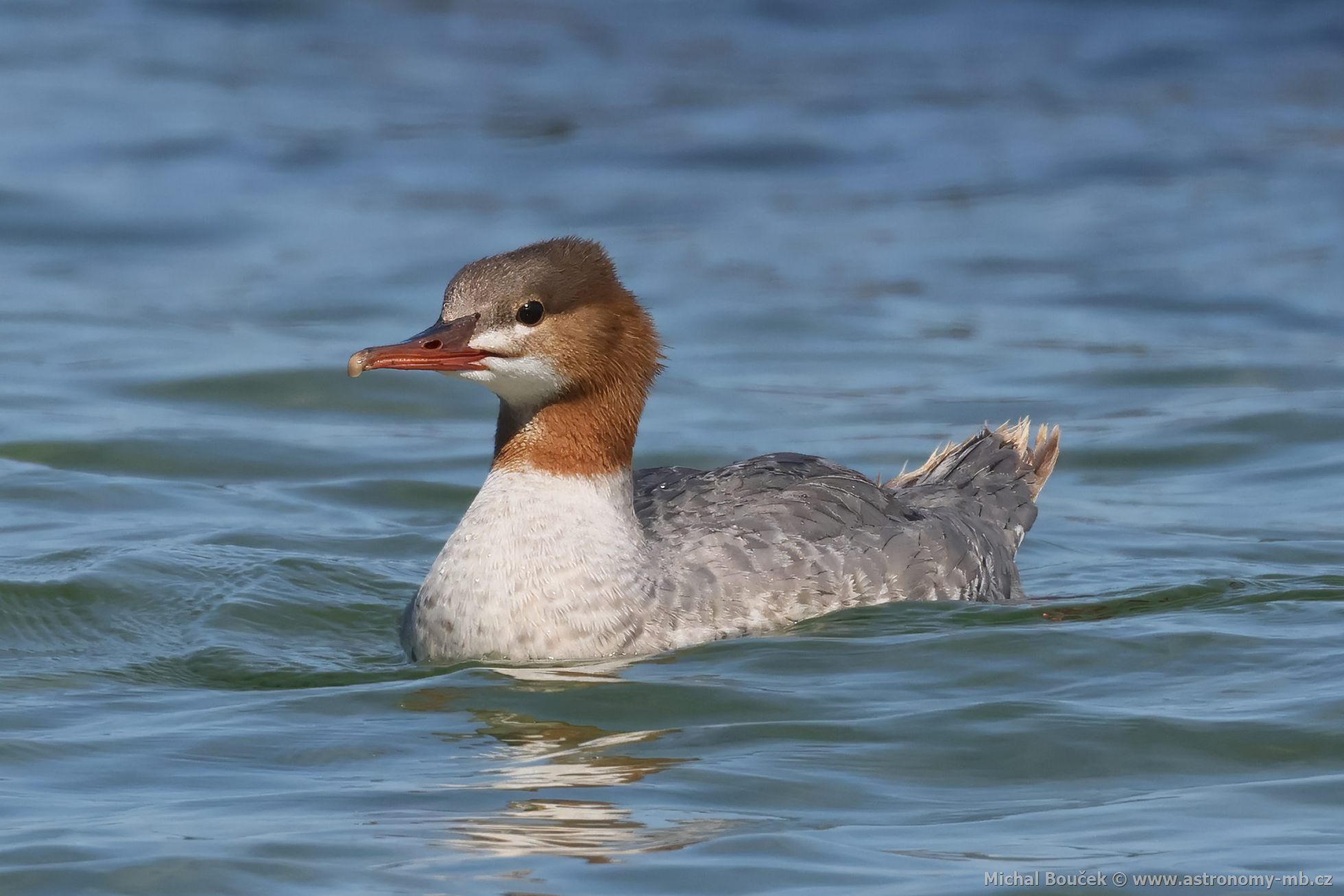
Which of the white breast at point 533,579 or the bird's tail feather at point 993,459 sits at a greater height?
the bird's tail feather at point 993,459

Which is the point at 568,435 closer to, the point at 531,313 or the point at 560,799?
the point at 531,313

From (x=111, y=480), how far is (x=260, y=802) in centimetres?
495

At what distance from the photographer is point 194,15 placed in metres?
22.5

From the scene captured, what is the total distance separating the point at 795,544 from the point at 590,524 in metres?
0.79

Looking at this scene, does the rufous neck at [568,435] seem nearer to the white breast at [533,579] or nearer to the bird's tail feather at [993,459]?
the white breast at [533,579]

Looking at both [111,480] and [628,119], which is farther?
[628,119]

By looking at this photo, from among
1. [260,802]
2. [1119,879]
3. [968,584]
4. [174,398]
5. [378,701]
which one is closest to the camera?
[1119,879]

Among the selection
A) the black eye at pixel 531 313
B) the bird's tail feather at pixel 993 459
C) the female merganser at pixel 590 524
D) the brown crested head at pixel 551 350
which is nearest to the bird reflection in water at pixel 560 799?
the female merganser at pixel 590 524

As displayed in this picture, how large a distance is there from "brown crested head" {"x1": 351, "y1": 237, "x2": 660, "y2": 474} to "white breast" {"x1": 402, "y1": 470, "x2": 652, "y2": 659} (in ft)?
0.42

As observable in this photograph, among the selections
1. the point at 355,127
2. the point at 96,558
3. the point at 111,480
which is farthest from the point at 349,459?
the point at 355,127

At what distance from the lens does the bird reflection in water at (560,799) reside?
5.50 metres

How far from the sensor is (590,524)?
23.7 feet

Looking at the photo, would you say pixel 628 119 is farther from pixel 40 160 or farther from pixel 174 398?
pixel 174 398

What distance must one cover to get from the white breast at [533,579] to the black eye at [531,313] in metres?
0.53
